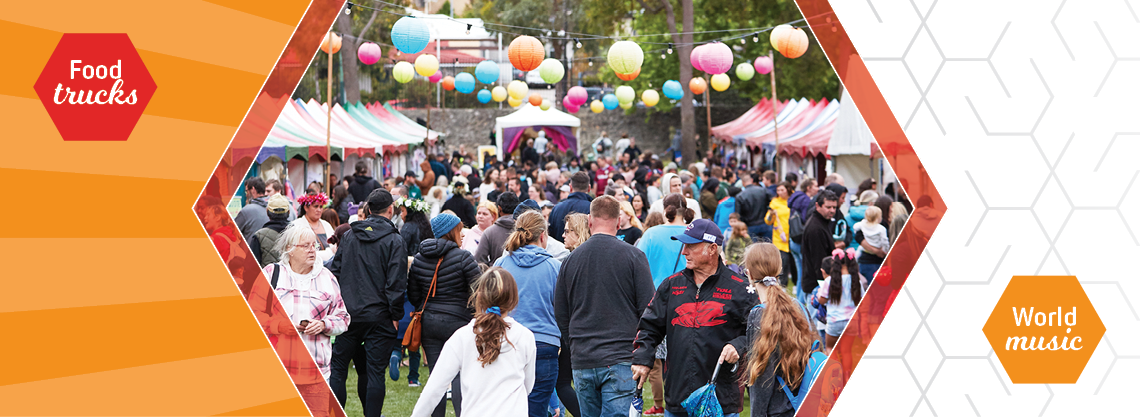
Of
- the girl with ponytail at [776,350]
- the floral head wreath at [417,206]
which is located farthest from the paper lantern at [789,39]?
the girl with ponytail at [776,350]

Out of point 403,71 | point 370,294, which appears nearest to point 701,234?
point 370,294

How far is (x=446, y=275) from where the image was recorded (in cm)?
438

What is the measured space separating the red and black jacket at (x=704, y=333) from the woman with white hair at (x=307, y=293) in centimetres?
147

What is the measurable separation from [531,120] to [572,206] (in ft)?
44.0

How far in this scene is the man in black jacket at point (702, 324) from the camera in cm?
339

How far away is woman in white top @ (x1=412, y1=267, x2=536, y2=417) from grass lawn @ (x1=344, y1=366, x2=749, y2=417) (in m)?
2.01

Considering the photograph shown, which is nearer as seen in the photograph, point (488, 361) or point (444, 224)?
point (488, 361)

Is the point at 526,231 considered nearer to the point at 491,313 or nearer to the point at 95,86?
the point at 491,313

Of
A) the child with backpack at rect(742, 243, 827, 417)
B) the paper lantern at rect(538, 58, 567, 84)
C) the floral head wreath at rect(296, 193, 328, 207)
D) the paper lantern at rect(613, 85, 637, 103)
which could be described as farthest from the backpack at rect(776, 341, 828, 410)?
the paper lantern at rect(613, 85, 637, 103)

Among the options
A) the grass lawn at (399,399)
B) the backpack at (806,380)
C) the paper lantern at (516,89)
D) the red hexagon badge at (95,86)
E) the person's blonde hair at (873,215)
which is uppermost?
the paper lantern at (516,89)

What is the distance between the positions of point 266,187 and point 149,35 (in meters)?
3.81

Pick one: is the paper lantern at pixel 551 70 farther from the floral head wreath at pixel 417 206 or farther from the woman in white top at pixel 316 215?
the floral head wreath at pixel 417 206

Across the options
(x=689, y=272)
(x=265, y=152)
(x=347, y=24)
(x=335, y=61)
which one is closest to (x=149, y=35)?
(x=689, y=272)

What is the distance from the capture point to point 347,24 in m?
18.0
